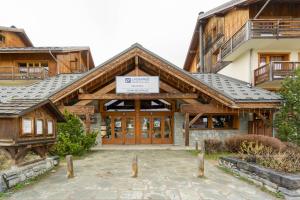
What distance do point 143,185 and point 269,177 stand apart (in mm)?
3736

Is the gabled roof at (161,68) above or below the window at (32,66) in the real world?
below

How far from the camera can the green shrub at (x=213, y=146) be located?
11.6 meters

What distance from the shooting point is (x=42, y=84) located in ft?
54.3

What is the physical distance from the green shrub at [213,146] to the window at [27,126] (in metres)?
8.39

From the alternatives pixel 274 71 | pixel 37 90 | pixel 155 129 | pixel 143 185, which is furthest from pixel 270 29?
pixel 37 90

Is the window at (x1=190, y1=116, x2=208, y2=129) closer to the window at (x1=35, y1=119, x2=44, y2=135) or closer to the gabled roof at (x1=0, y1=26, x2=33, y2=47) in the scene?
the window at (x1=35, y1=119, x2=44, y2=135)

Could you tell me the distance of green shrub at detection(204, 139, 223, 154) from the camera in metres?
11.6

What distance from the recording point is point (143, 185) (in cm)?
677

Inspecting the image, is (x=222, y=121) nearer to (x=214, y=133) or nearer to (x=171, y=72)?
(x=214, y=133)

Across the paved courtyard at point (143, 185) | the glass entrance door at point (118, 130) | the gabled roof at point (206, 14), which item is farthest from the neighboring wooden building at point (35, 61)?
the paved courtyard at point (143, 185)

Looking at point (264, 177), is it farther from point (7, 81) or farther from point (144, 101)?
point (7, 81)

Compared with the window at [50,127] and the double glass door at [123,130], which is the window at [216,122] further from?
the window at [50,127]

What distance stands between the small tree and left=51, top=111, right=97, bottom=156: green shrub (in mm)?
11365

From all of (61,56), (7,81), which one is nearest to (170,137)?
(61,56)
